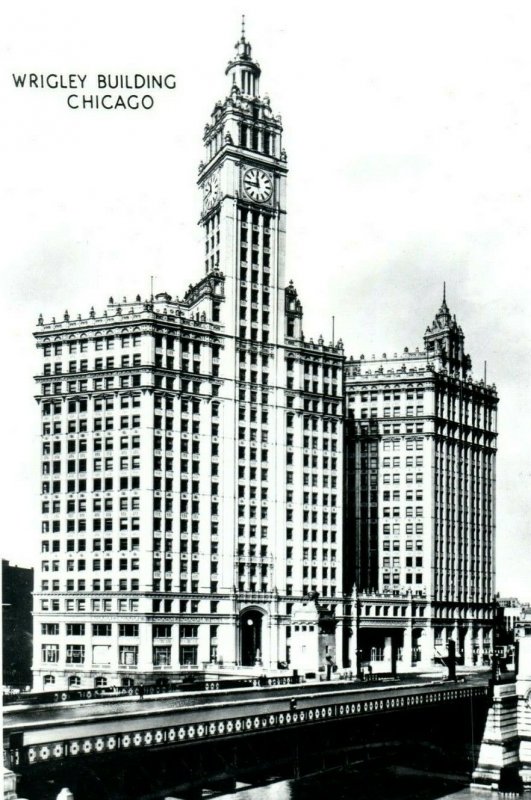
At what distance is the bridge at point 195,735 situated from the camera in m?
40.6

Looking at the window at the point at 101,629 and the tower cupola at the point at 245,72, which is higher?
the tower cupola at the point at 245,72

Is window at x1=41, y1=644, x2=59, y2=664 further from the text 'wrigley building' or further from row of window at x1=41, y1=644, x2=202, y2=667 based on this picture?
the text 'wrigley building'

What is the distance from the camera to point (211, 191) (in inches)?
5226

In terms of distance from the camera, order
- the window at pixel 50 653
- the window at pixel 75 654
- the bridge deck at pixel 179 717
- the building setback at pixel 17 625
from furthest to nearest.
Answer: the building setback at pixel 17 625
the window at pixel 50 653
the window at pixel 75 654
the bridge deck at pixel 179 717

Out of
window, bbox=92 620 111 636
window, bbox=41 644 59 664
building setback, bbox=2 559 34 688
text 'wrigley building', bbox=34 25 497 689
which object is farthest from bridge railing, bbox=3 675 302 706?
building setback, bbox=2 559 34 688

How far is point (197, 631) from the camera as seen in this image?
118625mm

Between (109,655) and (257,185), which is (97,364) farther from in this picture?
(109,655)

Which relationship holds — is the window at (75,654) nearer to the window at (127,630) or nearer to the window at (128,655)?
the window at (128,655)

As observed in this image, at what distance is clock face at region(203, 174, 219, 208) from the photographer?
131 metres

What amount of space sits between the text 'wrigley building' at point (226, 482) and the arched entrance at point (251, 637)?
24cm

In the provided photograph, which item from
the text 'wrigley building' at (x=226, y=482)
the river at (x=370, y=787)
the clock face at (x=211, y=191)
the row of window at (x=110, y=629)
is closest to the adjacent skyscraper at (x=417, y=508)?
the text 'wrigley building' at (x=226, y=482)

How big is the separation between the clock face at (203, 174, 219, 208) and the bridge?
250ft

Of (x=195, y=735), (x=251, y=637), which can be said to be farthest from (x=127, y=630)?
(x=195, y=735)

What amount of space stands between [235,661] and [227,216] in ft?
190
